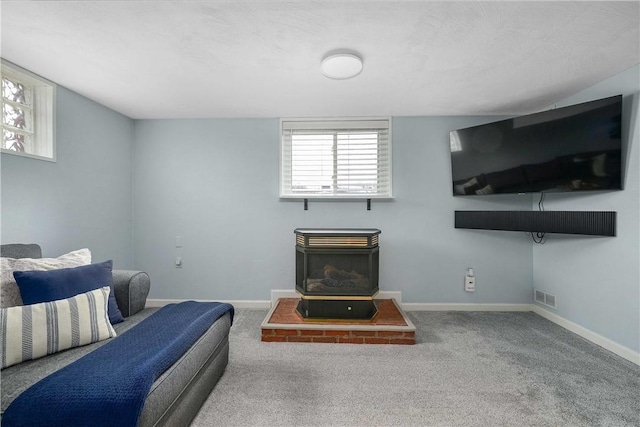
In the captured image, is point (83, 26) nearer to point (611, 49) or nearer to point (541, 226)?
point (611, 49)

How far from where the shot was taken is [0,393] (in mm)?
1062

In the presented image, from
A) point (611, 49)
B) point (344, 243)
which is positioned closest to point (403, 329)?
point (344, 243)

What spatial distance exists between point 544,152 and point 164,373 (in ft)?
10.9

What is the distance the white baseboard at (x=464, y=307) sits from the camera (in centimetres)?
316

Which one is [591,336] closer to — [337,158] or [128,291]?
[337,158]

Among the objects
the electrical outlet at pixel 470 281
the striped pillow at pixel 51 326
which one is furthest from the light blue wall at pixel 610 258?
the striped pillow at pixel 51 326

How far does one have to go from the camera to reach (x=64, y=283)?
62.3 inches

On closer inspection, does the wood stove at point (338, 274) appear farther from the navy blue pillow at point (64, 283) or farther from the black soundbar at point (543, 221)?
the navy blue pillow at point (64, 283)

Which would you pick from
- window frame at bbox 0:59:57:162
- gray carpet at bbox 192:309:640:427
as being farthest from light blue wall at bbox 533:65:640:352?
window frame at bbox 0:59:57:162

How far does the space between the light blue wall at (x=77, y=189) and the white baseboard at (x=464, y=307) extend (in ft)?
11.3

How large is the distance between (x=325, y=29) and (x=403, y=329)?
2372mm

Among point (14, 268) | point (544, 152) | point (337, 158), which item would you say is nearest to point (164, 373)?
point (14, 268)

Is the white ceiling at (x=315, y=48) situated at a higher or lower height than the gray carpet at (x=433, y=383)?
higher

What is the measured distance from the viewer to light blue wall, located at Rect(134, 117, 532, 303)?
3.23 metres
